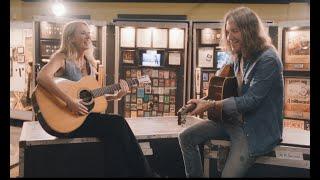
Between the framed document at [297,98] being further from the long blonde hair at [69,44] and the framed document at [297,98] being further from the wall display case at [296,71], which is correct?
the long blonde hair at [69,44]

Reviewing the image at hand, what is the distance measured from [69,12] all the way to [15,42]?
2.72 m

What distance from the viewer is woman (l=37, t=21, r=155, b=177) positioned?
3.05 meters

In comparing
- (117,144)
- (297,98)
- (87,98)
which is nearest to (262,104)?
(117,144)

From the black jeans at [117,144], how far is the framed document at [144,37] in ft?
12.9

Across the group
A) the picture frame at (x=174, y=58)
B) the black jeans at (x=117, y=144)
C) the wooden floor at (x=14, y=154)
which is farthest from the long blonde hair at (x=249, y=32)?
the picture frame at (x=174, y=58)

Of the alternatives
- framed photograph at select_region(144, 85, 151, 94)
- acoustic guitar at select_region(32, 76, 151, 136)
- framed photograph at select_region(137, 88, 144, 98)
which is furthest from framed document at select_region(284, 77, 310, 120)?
acoustic guitar at select_region(32, 76, 151, 136)

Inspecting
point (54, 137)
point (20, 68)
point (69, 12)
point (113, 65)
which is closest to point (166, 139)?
point (54, 137)

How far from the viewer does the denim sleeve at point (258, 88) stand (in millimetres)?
2713

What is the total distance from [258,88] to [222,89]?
29cm

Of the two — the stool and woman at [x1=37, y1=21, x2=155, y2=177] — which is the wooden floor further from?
the stool

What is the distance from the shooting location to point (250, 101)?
2715 millimetres

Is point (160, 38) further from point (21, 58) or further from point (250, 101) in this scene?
point (250, 101)

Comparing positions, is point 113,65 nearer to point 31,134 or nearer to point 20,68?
point 20,68

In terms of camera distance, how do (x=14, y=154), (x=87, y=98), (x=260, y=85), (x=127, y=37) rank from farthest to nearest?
(x=127, y=37) → (x=14, y=154) → (x=87, y=98) → (x=260, y=85)
